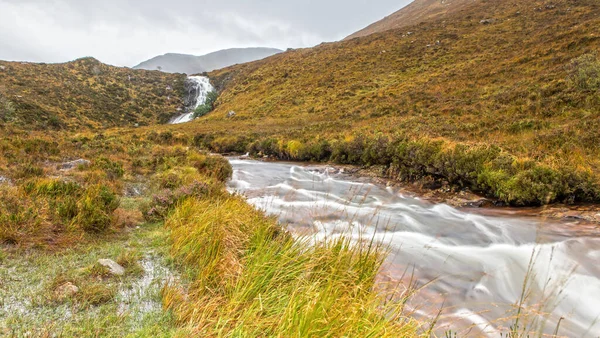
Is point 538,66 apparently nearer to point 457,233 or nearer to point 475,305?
point 457,233

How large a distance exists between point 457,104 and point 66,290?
21.9 metres

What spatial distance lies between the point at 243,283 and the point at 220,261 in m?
0.62

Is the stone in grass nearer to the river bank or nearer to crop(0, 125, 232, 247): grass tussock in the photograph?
crop(0, 125, 232, 247): grass tussock

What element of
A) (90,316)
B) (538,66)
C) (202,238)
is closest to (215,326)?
(90,316)

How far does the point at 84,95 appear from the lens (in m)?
49.4

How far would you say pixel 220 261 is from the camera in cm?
382

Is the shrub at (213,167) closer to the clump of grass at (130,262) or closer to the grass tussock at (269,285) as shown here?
the grass tussock at (269,285)

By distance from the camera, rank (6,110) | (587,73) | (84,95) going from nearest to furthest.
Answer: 1. (587,73)
2. (6,110)
3. (84,95)

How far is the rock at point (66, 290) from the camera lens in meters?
3.06

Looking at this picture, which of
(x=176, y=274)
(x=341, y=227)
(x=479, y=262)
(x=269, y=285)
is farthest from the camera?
(x=341, y=227)

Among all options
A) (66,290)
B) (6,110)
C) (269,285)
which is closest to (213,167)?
(66,290)

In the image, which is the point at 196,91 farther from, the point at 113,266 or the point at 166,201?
the point at 113,266

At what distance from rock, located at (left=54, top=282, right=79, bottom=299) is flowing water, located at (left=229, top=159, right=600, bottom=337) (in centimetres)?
274

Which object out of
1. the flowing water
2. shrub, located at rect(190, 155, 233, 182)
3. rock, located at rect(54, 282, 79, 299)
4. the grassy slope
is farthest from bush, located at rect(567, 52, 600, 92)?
rock, located at rect(54, 282, 79, 299)
